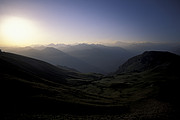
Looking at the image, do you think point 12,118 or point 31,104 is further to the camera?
point 31,104

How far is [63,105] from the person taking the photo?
44.0 meters

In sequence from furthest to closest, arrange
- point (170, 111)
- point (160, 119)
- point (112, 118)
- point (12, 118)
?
point (170, 111) → point (112, 118) → point (160, 119) → point (12, 118)

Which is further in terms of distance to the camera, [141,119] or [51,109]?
[51,109]

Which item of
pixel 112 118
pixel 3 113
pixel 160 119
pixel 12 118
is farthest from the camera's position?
pixel 112 118

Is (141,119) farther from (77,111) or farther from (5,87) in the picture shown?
(5,87)

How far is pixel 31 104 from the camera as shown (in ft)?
128

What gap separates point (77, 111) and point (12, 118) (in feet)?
65.1

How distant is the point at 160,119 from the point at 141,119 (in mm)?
4878

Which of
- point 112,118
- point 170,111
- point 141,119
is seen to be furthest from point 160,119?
point 112,118

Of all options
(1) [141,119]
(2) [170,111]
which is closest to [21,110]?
(1) [141,119]

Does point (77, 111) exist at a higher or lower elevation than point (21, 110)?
lower

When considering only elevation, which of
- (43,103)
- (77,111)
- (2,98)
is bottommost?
(77,111)

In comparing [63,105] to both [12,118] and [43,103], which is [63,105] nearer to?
[43,103]

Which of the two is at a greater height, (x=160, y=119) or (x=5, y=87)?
(x=5, y=87)
